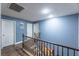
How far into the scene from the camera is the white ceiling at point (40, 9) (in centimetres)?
141

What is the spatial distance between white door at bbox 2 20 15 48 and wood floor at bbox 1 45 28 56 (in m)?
0.07

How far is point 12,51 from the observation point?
1.52 metres

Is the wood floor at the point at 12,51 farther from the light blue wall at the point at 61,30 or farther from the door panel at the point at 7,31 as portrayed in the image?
the light blue wall at the point at 61,30

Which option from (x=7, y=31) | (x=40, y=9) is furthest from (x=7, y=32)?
(x=40, y=9)

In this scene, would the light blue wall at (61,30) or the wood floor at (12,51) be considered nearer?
the light blue wall at (61,30)

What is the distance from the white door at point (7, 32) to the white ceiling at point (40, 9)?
145 mm

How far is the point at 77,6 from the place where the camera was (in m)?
1.41

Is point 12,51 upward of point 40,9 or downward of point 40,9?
downward

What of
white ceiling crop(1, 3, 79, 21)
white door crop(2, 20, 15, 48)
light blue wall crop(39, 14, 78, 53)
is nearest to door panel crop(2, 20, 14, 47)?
white door crop(2, 20, 15, 48)

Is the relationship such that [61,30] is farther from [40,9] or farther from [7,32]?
[7,32]

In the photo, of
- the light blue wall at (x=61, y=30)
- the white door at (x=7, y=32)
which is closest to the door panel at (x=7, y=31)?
the white door at (x=7, y=32)

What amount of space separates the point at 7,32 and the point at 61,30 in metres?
0.89

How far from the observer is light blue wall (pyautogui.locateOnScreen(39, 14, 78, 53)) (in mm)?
1374

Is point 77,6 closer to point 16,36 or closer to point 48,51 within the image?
point 48,51
